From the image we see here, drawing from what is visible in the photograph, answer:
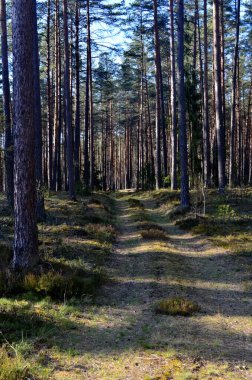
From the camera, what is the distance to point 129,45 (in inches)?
1473

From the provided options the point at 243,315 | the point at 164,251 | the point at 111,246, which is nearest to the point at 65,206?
the point at 111,246

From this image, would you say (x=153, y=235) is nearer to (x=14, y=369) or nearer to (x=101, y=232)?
(x=101, y=232)

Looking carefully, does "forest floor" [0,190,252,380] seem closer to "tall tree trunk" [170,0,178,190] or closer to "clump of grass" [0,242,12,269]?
"clump of grass" [0,242,12,269]

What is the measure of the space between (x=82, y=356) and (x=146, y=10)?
28.7 metres

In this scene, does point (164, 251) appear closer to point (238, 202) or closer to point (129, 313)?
point (129, 313)

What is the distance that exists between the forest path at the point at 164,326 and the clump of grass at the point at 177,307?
115 millimetres

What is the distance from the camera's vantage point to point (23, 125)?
7406 mm

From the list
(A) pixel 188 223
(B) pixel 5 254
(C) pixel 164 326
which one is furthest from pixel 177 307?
(A) pixel 188 223

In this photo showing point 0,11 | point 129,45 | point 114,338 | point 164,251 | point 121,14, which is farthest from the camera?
point 129,45

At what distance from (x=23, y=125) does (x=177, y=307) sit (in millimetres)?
4291

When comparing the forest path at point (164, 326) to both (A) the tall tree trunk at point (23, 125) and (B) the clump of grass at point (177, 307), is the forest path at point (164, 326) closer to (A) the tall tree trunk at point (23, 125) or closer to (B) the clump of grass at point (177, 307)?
(B) the clump of grass at point (177, 307)

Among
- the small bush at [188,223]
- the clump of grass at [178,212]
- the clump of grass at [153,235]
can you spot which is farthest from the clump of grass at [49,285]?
the clump of grass at [178,212]

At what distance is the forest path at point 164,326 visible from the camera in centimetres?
454

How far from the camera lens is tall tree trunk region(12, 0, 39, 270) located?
7316 mm
